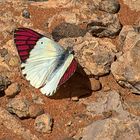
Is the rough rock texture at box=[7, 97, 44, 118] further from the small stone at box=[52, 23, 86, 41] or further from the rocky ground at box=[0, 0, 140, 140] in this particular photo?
the small stone at box=[52, 23, 86, 41]

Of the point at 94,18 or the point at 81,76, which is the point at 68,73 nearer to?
the point at 81,76

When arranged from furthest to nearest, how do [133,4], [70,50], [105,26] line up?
[133,4], [105,26], [70,50]

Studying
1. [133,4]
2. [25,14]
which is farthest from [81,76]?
[133,4]

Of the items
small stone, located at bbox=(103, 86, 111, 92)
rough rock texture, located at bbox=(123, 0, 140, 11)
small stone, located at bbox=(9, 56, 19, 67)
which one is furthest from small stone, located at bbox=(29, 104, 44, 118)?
rough rock texture, located at bbox=(123, 0, 140, 11)

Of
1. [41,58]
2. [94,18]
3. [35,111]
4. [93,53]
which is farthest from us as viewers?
[94,18]

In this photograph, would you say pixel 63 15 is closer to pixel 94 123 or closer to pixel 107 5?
pixel 107 5

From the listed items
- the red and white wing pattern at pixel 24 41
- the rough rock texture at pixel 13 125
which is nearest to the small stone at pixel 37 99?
the rough rock texture at pixel 13 125

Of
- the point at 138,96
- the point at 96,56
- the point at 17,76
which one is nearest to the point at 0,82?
the point at 17,76

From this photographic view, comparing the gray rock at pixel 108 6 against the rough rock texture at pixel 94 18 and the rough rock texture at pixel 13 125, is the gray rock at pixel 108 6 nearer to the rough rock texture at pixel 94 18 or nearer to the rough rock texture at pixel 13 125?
the rough rock texture at pixel 94 18
